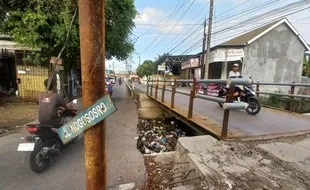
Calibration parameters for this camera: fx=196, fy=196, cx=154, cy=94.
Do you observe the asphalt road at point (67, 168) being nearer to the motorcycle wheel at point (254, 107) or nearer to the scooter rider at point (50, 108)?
the scooter rider at point (50, 108)

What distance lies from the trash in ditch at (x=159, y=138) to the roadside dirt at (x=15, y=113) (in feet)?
13.5

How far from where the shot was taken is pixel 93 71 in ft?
4.39

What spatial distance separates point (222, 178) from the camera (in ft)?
6.78

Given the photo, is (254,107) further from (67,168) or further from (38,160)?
(38,160)

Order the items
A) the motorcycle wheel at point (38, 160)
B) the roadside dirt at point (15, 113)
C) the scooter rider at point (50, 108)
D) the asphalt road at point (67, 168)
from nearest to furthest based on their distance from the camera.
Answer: the asphalt road at point (67, 168), the motorcycle wheel at point (38, 160), the scooter rider at point (50, 108), the roadside dirt at point (15, 113)

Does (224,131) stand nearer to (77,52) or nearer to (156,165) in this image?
(156,165)

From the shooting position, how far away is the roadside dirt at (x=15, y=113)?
6.53m

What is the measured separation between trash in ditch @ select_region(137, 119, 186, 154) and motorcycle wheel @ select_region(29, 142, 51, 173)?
6.87 feet

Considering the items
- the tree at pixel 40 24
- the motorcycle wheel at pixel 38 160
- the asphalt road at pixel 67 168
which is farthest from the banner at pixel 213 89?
the motorcycle wheel at pixel 38 160

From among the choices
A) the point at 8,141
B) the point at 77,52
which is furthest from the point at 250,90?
the point at 77,52

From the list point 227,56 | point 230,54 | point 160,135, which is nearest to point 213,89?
point 160,135

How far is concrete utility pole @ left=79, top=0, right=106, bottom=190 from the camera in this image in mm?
1291

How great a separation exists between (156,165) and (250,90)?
12.9 ft

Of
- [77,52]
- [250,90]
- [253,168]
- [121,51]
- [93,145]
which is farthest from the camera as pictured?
[121,51]
